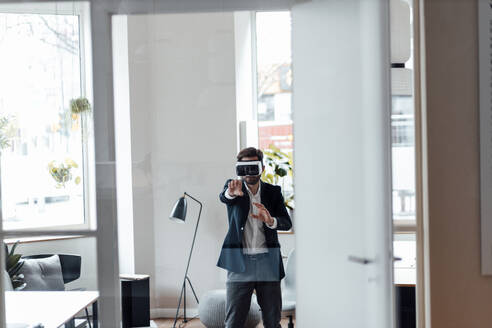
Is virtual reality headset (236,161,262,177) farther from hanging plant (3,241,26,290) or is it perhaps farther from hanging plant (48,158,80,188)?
hanging plant (3,241,26,290)

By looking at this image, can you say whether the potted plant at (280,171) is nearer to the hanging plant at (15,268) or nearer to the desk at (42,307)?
the desk at (42,307)

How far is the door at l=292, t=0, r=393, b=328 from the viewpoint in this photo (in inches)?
87.9

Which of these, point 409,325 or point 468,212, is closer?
point 468,212

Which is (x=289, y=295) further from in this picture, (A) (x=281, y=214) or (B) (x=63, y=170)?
(B) (x=63, y=170)

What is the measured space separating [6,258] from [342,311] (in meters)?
1.57

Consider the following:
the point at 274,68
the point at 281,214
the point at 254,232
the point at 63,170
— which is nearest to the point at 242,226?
the point at 254,232

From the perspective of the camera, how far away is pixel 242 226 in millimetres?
2350

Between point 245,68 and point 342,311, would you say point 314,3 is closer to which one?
point 245,68

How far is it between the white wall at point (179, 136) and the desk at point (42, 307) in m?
0.39

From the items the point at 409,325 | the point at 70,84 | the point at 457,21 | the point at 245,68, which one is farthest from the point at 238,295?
the point at 457,21

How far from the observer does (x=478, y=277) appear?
2.26 m

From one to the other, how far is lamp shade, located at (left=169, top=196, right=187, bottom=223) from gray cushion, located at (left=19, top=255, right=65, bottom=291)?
0.59 metres

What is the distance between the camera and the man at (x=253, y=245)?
235 centimetres

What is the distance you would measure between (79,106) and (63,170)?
30 centimetres
